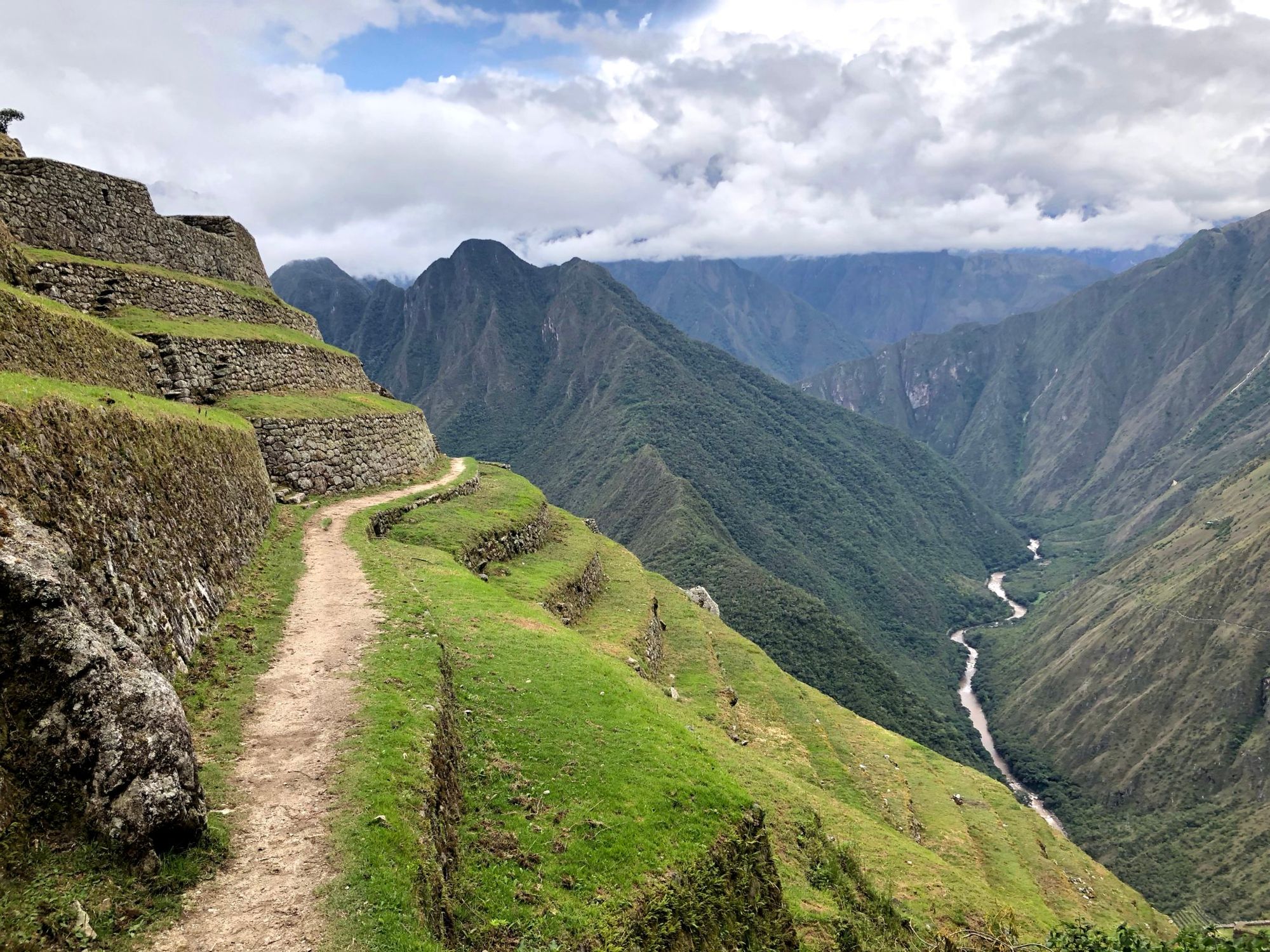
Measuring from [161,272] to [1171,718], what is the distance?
7435 inches

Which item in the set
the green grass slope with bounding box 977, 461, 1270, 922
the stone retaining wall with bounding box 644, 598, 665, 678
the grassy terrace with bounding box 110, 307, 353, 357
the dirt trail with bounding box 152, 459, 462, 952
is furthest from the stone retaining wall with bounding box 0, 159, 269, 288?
the green grass slope with bounding box 977, 461, 1270, 922

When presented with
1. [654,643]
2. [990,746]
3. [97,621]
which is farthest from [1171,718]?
[97,621]

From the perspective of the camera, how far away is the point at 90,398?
1534cm

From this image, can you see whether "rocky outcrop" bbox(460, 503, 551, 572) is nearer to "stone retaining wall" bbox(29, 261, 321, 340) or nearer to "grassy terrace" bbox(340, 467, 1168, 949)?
"grassy terrace" bbox(340, 467, 1168, 949)

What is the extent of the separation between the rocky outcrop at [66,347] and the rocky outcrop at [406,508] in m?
9.69

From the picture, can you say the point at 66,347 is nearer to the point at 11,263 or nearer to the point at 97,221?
the point at 11,263

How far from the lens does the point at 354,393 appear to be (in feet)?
136

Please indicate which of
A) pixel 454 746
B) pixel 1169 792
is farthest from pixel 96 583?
pixel 1169 792

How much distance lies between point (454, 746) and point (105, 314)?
26.8 metres

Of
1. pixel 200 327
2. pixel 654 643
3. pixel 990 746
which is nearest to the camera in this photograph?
pixel 200 327

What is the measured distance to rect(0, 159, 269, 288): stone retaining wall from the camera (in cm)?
2919

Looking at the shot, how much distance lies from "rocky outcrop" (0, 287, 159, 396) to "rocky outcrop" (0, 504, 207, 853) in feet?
35.5

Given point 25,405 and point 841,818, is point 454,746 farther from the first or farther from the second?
point 841,818

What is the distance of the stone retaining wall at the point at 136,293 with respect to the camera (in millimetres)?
27703
